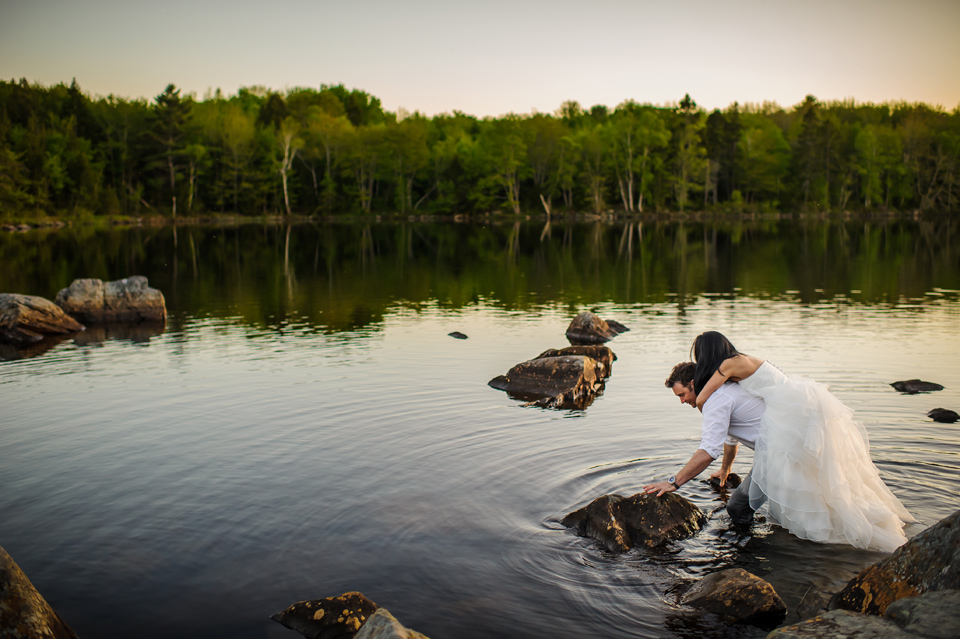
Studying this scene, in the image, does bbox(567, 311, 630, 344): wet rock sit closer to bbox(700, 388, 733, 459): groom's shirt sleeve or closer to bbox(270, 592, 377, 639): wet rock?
bbox(700, 388, 733, 459): groom's shirt sleeve

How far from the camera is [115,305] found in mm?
27047

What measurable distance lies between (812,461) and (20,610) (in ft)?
24.9

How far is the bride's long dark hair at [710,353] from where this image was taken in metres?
8.31

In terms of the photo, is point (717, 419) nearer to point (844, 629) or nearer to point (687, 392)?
point (687, 392)

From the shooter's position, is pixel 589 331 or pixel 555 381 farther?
pixel 589 331

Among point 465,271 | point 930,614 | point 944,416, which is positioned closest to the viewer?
point 930,614

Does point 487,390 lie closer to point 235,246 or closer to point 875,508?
point 875,508

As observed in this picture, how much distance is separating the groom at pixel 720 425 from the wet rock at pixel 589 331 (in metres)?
12.7

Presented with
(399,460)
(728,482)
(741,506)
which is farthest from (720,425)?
(399,460)

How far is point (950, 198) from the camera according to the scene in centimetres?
13062

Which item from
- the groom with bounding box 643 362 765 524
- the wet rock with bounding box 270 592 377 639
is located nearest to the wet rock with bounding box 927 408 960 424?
the groom with bounding box 643 362 765 524

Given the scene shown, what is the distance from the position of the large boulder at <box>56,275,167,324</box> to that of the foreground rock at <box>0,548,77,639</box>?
22.2 metres

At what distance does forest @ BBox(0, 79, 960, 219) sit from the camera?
10706cm

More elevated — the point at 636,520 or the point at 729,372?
the point at 729,372
